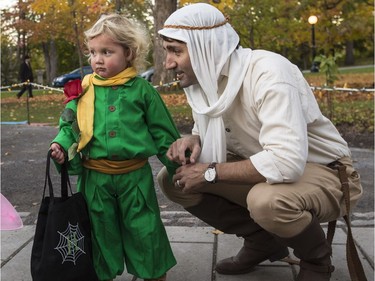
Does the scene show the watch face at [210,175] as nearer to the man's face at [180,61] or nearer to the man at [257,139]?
the man at [257,139]

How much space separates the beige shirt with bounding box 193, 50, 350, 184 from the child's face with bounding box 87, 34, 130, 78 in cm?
52

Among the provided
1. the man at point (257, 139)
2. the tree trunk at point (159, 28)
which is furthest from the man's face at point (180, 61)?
the tree trunk at point (159, 28)

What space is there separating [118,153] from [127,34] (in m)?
0.60

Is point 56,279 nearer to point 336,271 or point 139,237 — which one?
point 139,237

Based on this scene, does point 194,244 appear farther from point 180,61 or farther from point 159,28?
point 159,28

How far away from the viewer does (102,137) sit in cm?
249

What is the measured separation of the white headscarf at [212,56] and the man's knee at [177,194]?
1.01 ft

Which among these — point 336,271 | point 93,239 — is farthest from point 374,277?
point 93,239

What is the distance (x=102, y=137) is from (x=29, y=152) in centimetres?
447

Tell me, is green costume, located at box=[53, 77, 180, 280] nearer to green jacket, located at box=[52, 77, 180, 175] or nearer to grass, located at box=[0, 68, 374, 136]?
green jacket, located at box=[52, 77, 180, 175]

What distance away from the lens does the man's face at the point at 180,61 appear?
7.93 ft

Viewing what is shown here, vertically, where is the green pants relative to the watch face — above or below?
below

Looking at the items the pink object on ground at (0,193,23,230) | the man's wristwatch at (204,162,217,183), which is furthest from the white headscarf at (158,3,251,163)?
the pink object on ground at (0,193,23,230)

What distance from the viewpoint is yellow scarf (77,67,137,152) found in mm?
2484
